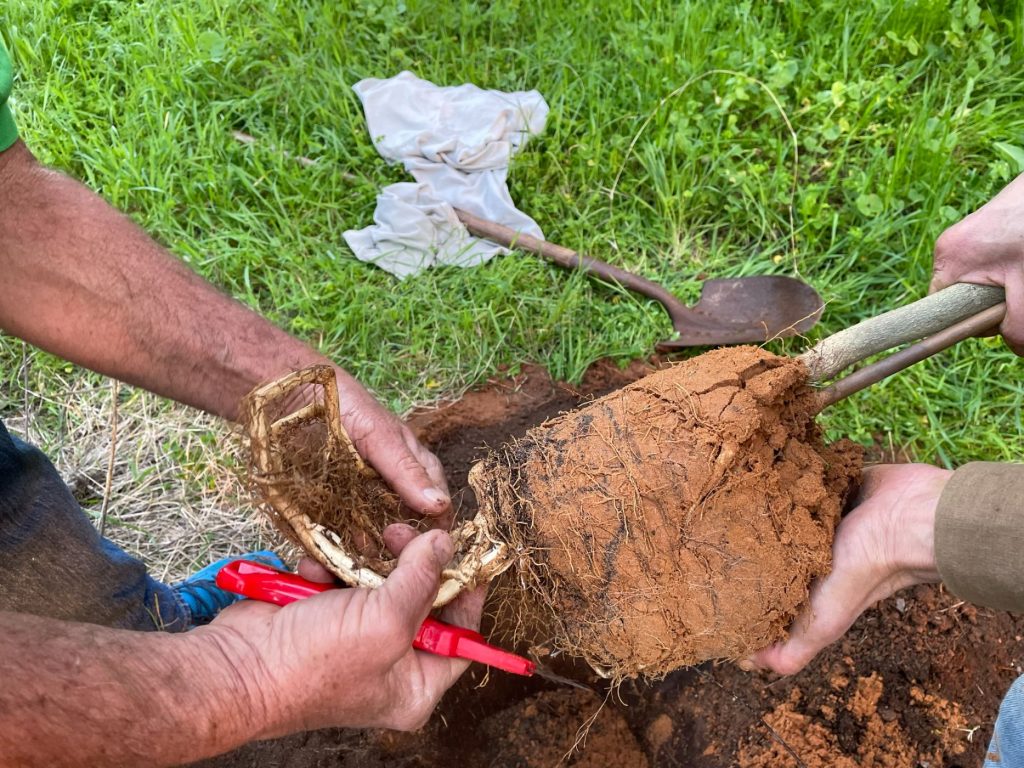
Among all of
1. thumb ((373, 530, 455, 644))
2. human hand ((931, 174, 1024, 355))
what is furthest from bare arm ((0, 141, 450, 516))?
human hand ((931, 174, 1024, 355))

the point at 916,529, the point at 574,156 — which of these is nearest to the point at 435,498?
the point at 916,529

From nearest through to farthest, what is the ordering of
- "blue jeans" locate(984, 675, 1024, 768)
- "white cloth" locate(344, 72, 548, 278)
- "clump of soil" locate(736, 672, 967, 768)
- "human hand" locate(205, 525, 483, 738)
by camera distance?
"human hand" locate(205, 525, 483, 738)
"blue jeans" locate(984, 675, 1024, 768)
"clump of soil" locate(736, 672, 967, 768)
"white cloth" locate(344, 72, 548, 278)

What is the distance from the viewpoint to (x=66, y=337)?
1567 millimetres

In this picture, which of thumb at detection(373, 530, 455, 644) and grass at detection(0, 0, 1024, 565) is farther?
grass at detection(0, 0, 1024, 565)

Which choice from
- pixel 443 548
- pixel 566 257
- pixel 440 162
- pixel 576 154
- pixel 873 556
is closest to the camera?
pixel 443 548

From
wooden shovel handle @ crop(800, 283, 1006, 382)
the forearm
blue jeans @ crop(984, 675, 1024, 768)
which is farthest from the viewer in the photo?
wooden shovel handle @ crop(800, 283, 1006, 382)

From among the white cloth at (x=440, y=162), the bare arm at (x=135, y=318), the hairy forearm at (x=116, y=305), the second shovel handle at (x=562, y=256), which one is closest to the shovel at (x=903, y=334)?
the bare arm at (x=135, y=318)

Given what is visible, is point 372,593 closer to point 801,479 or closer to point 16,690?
point 16,690

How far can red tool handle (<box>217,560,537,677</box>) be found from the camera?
4.31ft

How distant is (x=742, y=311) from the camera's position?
2365mm

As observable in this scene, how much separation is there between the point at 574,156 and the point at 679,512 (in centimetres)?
165

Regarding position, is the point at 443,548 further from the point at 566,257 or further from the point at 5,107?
the point at 566,257

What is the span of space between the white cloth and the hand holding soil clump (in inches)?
48.1

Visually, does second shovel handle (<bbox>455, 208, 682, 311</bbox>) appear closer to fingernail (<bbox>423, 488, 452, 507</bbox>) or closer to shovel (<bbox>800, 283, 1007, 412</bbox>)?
shovel (<bbox>800, 283, 1007, 412</bbox>)
